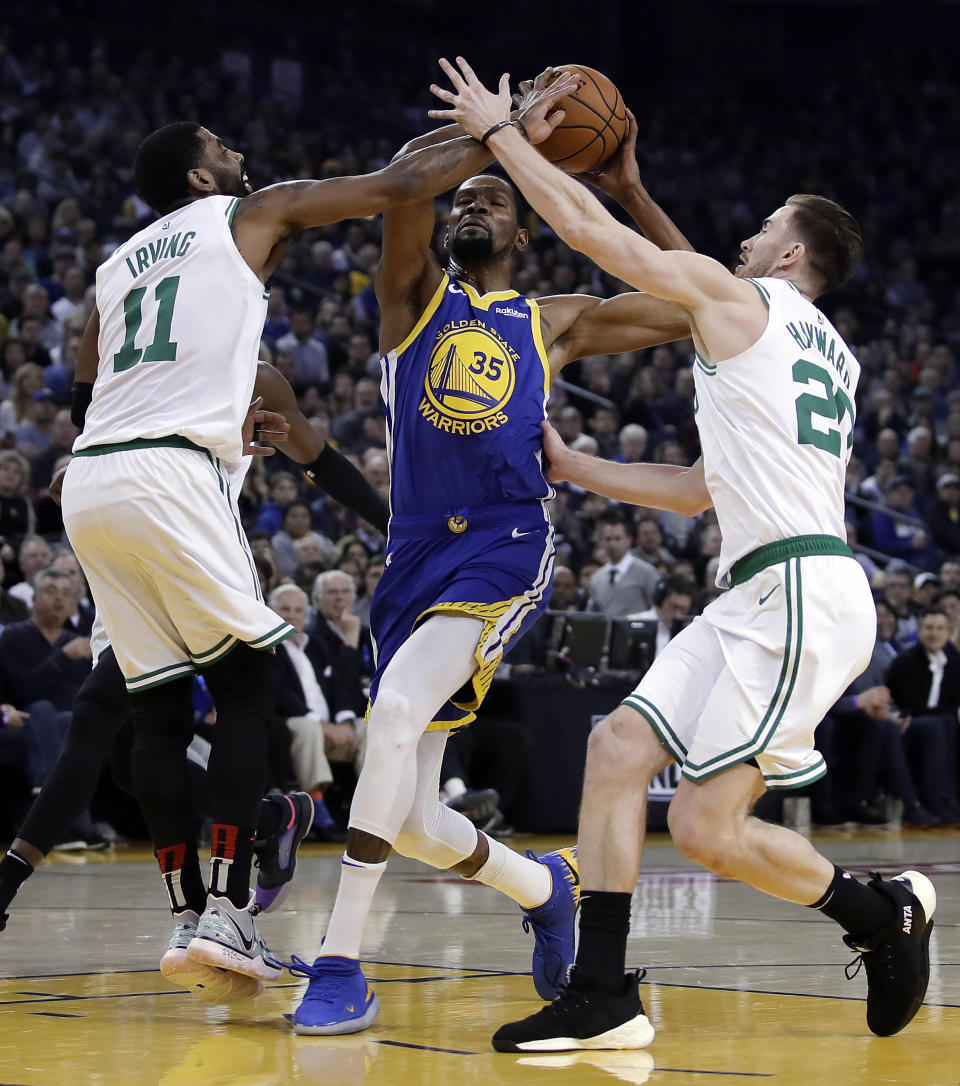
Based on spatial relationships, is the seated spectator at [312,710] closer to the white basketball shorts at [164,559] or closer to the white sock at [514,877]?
the white sock at [514,877]

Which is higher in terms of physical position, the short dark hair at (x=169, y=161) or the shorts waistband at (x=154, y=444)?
the short dark hair at (x=169, y=161)

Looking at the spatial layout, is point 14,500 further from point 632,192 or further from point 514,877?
point 514,877

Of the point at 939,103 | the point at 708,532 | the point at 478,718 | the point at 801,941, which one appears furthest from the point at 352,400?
the point at 939,103

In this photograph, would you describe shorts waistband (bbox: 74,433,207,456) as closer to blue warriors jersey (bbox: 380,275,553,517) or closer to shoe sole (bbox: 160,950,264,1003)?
blue warriors jersey (bbox: 380,275,553,517)

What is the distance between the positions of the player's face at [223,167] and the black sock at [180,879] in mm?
1897

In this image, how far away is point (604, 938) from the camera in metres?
3.72

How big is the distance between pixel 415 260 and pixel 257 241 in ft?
1.61

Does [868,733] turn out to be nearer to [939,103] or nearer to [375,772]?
[375,772]

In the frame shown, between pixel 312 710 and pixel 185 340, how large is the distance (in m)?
5.83

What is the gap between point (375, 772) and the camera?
4.06 m

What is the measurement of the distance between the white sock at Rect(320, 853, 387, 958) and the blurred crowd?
249 centimetres

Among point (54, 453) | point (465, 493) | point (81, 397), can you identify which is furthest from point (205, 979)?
Result: point (54, 453)

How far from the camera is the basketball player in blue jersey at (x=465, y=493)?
4.30 m

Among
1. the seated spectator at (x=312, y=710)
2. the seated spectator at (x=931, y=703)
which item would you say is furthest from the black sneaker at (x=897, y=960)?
the seated spectator at (x=931, y=703)
